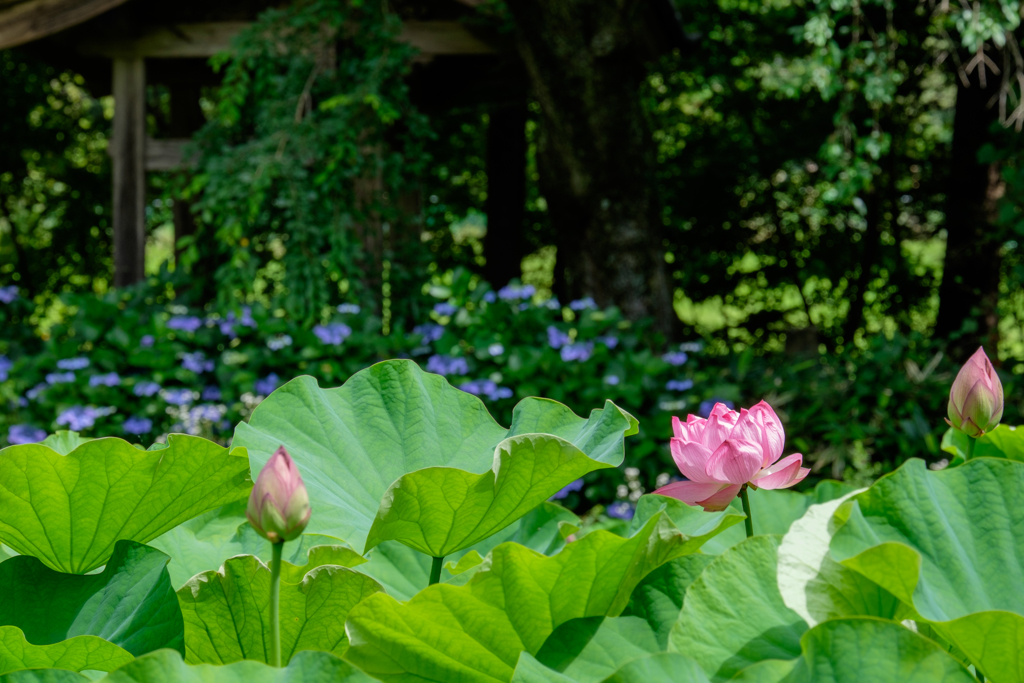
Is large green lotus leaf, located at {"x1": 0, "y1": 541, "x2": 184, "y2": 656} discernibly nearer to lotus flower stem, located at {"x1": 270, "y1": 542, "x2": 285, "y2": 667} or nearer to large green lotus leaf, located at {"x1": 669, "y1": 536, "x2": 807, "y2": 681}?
lotus flower stem, located at {"x1": 270, "y1": 542, "x2": 285, "y2": 667}

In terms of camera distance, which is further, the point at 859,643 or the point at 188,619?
the point at 188,619

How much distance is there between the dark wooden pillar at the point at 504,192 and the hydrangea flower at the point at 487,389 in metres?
3.68

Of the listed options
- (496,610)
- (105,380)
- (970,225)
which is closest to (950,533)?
(496,610)

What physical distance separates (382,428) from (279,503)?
1.12 feet

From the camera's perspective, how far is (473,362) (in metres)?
4.01

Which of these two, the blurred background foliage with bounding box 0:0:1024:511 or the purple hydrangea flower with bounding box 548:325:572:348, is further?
the purple hydrangea flower with bounding box 548:325:572:348

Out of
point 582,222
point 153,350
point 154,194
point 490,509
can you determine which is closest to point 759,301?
point 582,222

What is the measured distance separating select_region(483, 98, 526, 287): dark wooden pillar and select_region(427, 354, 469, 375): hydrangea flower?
3.50 meters

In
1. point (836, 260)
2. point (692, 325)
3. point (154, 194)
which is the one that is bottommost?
point (692, 325)

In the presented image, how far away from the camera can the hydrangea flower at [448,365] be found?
387cm

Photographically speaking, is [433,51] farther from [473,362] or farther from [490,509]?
[490,509]

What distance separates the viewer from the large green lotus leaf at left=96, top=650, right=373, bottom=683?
0.41m

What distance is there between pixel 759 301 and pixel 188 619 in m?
7.76

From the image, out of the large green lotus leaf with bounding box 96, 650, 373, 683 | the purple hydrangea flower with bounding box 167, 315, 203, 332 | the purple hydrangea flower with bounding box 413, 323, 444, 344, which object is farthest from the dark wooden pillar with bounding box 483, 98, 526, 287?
the large green lotus leaf with bounding box 96, 650, 373, 683
